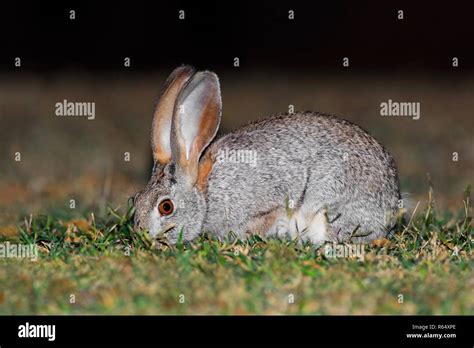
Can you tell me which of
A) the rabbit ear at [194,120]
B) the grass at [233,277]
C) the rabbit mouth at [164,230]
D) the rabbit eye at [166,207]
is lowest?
the grass at [233,277]

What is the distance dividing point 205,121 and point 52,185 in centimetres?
410

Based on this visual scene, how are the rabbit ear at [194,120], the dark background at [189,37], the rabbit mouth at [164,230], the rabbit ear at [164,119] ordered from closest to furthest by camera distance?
1. the rabbit mouth at [164,230]
2. the rabbit ear at [194,120]
3. the rabbit ear at [164,119]
4. the dark background at [189,37]

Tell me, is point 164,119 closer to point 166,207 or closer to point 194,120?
point 194,120

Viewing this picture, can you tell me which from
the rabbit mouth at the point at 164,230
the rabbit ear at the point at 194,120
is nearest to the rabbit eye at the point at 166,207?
the rabbit mouth at the point at 164,230

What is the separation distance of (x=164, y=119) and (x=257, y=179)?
987 millimetres

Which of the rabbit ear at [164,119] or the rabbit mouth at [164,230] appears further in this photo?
the rabbit ear at [164,119]

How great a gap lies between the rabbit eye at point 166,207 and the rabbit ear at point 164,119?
1.44ft

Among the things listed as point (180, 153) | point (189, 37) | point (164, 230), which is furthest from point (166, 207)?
point (189, 37)

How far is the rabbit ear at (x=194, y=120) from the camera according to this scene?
271 inches

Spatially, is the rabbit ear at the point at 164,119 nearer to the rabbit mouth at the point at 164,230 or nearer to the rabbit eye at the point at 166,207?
the rabbit eye at the point at 166,207

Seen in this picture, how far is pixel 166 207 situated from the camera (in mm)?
6844

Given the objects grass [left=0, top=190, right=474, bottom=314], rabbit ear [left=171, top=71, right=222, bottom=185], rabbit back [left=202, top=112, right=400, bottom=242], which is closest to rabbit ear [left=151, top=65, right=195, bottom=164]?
rabbit ear [left=171, top=71, right=222, bottom=185]

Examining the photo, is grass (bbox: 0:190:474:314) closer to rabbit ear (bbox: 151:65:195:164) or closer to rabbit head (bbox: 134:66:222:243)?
rabbit head (bbox: 134:66:222:243)

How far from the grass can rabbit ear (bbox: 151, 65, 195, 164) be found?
1.89 ft
